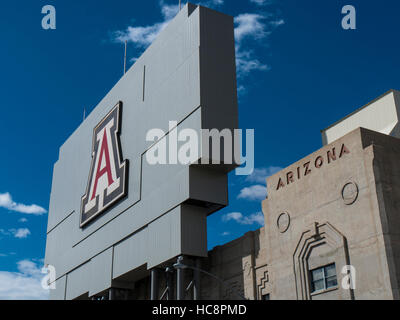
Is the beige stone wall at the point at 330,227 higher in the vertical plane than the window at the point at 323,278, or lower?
higher

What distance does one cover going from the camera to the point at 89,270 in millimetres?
41531

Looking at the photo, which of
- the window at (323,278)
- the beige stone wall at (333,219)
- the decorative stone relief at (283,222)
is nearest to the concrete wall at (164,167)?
the decorative stone relief at (283,222)

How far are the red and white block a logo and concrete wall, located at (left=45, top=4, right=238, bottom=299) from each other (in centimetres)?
60

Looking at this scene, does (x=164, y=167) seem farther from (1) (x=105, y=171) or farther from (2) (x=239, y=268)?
(1) (x=105, y=171)

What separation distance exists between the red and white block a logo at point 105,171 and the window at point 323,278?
15435 millimetres

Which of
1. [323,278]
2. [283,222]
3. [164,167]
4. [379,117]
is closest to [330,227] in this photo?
[323,278]

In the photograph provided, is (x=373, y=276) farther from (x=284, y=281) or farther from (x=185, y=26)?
(x=185, y=26)

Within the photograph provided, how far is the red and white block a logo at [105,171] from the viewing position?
39.1 meters

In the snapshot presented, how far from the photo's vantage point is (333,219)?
25797mm

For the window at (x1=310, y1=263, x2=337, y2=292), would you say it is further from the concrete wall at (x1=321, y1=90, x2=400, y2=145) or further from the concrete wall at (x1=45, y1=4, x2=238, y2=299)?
the concrete wall at (x1=321, y1=90, x2=400, y2=145)

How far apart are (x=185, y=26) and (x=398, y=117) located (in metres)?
13.6

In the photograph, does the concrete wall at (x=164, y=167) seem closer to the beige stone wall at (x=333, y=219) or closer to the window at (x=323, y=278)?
the beige stone wall at (x=333, y=219)

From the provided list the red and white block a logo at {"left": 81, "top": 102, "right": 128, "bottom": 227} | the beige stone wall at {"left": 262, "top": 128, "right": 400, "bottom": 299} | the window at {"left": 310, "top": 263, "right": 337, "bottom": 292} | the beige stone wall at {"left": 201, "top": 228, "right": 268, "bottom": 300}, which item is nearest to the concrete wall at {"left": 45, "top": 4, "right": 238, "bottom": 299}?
the red and white block a logo at {"left": 81, "top": 102, "right": 128, "bottom": 227}

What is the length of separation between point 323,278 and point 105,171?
66.6 feet
